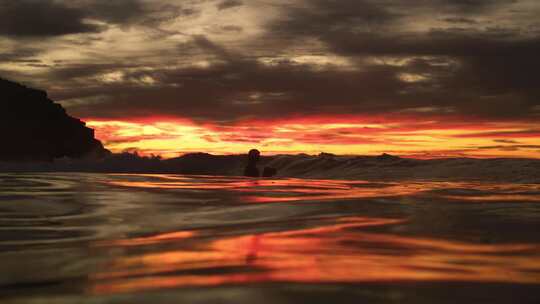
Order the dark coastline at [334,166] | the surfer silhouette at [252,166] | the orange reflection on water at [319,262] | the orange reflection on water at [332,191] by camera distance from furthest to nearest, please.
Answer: the dark coastline at [334,166], the surfer silhouette at [252,166], the orange reflection on water at [332,191], the orange reflection on water at [319,262]

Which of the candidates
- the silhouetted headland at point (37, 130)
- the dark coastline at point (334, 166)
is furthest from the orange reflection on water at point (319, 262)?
the silhouetted headland at point (37, 130)

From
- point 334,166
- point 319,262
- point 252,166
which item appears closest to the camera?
point 319,262

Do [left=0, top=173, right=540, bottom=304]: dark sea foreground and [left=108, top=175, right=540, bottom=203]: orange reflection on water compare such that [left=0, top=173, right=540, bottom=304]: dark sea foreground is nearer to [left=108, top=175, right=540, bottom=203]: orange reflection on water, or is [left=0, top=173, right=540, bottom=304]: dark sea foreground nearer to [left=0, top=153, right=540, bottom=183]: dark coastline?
[left=108, top=175, right=540, bottom=203]: orange reflection on water

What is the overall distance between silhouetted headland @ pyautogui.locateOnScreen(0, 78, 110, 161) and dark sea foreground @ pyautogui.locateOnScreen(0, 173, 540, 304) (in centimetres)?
2684

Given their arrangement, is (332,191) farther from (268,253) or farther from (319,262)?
(319,262)

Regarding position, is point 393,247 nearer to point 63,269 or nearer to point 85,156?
point 63,269

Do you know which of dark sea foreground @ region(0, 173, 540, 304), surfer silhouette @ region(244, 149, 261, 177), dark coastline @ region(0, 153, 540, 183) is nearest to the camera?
dark sea foreground @ region(0, 173, 540, 304)

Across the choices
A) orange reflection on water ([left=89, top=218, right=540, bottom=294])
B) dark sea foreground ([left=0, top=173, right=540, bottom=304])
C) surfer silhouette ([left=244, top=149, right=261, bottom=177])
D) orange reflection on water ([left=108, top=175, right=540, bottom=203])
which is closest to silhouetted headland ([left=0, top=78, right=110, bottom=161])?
surfer silhouette ([left=244, top=149, right=261, bottom=177])

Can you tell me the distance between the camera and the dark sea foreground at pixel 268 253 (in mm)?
1421

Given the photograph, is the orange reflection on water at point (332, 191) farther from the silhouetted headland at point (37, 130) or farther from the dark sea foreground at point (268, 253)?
the silhouetted headland at point (37, 130)

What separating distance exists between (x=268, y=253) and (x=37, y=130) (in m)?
30.6

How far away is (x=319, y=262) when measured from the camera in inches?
72.7

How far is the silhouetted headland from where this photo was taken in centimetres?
2827

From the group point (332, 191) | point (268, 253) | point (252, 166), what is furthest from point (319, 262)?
point (252, 166)
